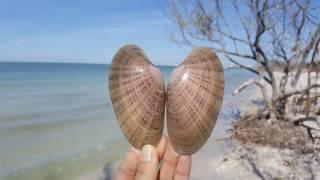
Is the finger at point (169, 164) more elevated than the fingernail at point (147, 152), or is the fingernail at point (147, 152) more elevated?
the fingernail at point (147, 152)

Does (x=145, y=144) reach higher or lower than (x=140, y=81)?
lower

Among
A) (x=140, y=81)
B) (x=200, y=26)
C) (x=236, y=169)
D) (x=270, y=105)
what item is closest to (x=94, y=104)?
(x=200, y=26)

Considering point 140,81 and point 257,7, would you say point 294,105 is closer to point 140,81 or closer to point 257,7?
point 257,7

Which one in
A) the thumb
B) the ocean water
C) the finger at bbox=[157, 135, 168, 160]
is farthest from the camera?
the ocean water

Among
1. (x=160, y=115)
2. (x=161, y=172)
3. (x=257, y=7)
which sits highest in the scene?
(x=257, y=7)

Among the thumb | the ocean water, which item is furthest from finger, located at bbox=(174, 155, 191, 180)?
the ocean water

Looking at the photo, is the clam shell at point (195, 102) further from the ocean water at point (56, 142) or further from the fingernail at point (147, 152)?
the ocean water at point (56, 142)

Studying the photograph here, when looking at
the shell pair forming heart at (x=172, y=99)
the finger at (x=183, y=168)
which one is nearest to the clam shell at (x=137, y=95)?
the shell pair forming heart at (x=172, y=99)

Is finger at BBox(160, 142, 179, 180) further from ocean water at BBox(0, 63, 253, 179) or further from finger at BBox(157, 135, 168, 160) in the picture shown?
ocean water at BBox(0, 63, 253, 179)
